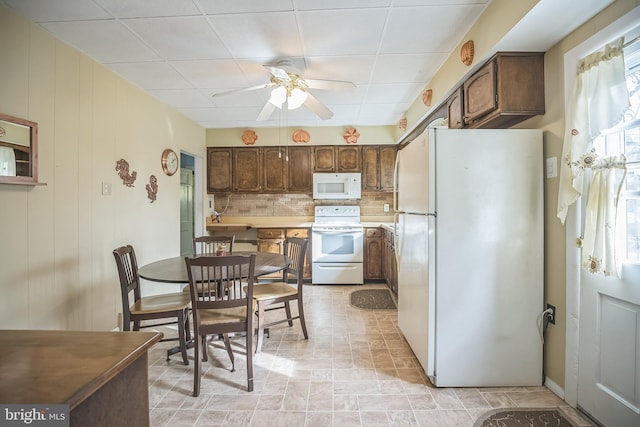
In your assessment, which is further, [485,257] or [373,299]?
[373,299]

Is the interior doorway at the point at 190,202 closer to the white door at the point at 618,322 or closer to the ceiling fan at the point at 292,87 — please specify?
the ceiling fan at the point at 292,87

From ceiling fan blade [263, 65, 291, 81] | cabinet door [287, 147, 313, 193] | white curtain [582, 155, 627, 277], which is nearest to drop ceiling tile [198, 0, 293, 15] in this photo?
ceiling fan blade [263, 65, 291, 81]

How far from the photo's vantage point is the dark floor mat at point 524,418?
64.6 inches

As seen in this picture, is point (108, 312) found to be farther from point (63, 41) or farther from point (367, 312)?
point (367, 312)

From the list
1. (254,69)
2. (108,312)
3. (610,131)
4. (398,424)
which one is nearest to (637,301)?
(610,131)

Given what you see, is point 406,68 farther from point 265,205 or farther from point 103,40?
point 265,205

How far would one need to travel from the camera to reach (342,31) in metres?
2.16

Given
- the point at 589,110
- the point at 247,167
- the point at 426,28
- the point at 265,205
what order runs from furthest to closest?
the point at 265,205 → the point at 247,167 → the point at 426,28 → the point at 589,110

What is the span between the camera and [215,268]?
1952 mm

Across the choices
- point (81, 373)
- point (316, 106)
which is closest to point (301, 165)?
point (316, 106)

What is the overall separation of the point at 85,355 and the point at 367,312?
2859 mm

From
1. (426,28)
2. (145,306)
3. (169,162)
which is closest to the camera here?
(426,28)

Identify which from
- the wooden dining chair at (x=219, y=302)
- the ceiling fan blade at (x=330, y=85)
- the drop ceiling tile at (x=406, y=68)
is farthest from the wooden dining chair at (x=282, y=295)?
the drop ceiling tile at (x=406, y=68)

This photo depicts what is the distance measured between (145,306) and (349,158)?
3.42 meters
